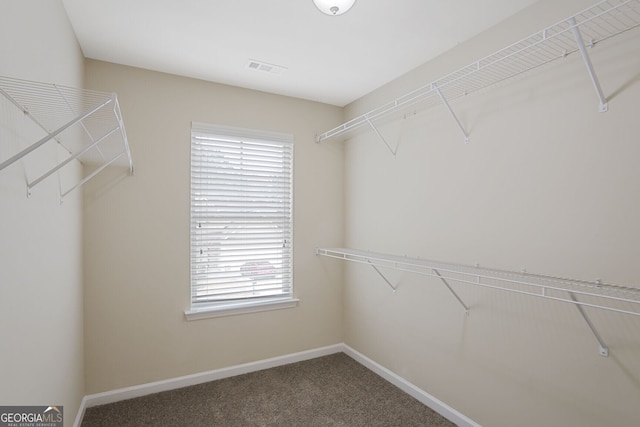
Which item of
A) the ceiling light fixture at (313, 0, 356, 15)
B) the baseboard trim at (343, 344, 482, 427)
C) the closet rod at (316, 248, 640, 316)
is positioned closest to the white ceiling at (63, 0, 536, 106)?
the ceiling light fixture at (313, 0, 356, 15)

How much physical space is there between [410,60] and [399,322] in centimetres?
198

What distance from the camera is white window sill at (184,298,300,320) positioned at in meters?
2.72

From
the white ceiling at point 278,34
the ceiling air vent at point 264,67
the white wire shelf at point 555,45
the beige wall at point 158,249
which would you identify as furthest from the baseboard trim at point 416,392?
the ceiling air vent at point 264,67

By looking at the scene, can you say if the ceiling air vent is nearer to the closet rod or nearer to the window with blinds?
the window with blinds

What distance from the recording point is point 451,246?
2.25 metres

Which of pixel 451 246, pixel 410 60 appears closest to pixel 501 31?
pixel 410 60

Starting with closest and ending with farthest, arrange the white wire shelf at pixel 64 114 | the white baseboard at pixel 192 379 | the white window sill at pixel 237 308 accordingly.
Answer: the white wire shelf at pixel 64 114
the white baseboard at pixel 192 379
the white window sill at pixel 237 308

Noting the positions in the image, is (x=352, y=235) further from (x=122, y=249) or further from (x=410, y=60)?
(x=122, y=249)

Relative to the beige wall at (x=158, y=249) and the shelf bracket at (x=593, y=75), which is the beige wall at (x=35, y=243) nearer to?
the beige wall at (x=158, y=249)

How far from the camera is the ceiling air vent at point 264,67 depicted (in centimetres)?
248

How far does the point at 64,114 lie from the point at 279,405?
2190 millimetres

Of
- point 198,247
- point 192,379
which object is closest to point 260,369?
point 192,379

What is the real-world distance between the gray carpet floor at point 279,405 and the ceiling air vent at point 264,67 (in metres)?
2.47
